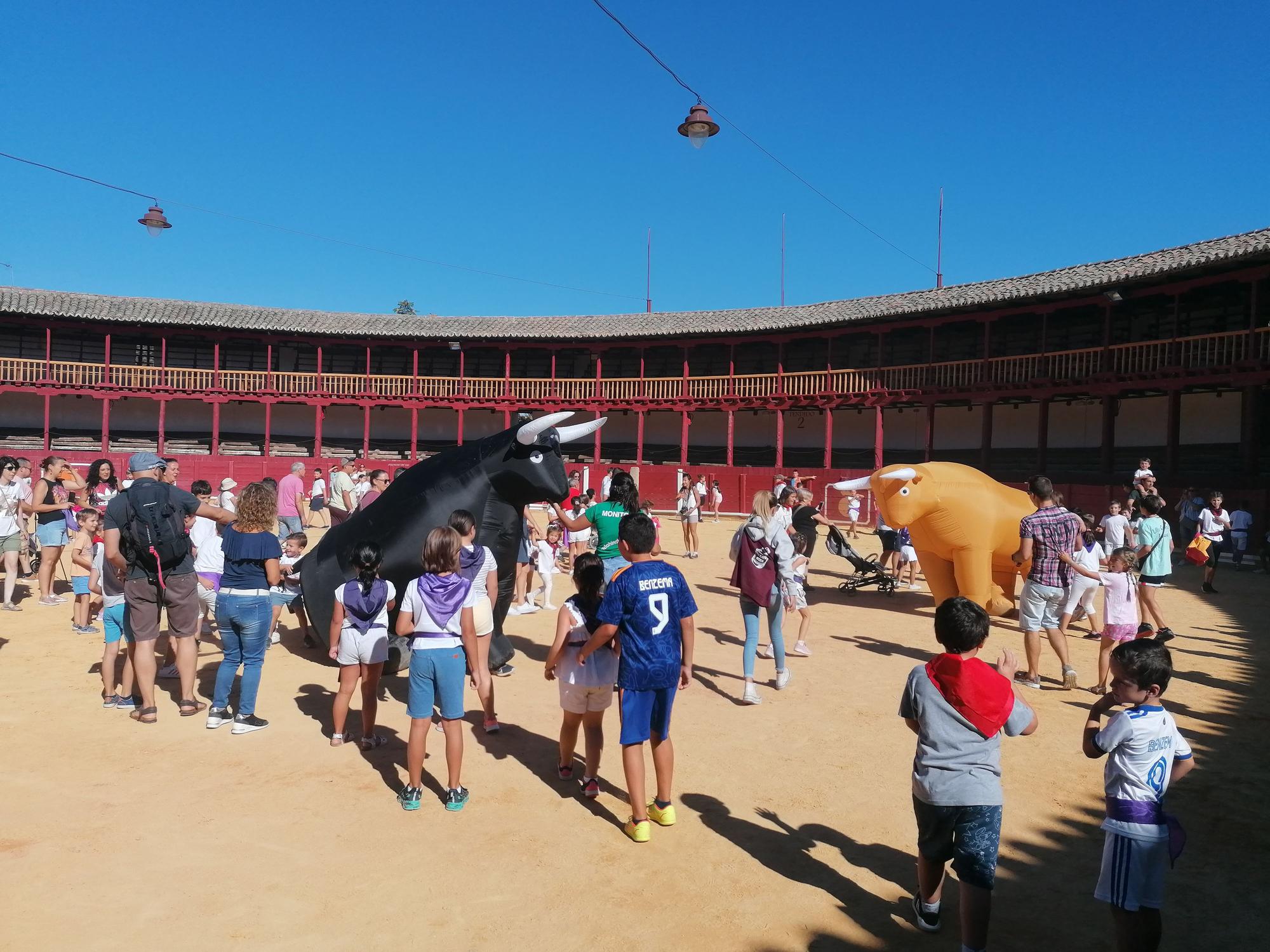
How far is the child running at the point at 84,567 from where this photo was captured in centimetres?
798

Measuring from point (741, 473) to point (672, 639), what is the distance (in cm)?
2357

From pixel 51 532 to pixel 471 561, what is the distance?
644 centimetres

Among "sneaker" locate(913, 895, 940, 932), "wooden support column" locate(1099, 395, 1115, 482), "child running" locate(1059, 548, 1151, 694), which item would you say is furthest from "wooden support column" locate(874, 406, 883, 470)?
"sneaker" locate(913, 895, 940, 932)

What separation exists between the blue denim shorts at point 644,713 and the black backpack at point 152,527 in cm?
326

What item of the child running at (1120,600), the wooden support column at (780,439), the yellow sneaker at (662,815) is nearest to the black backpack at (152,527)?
the yellow sneaker at (662,815)

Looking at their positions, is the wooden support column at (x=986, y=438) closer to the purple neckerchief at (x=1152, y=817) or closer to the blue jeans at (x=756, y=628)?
the blue jeans at (x=756, y=628)

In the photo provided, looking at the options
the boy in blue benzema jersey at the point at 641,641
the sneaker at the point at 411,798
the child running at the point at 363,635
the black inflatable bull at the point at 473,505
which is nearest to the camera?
the boy in blue benzema jersey at the point at 641,641

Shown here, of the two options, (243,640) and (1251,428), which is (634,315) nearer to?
(1251,428)

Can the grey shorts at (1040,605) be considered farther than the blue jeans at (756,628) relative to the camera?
Yes

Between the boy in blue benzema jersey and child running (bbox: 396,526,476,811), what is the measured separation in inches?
27.2

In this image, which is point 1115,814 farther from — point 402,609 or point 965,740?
point 402,609

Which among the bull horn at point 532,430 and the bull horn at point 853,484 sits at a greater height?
the bull horn at point 532,430

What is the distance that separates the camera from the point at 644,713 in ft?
13.0

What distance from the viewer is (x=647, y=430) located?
32.8 metres
